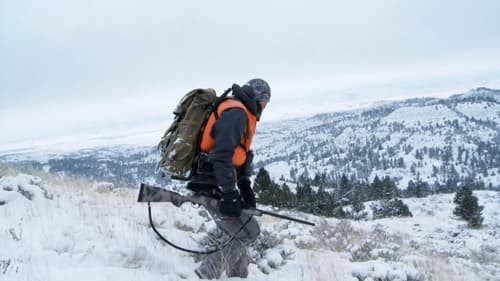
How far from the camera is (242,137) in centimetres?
425

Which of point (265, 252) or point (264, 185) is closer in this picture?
point (265, 252)

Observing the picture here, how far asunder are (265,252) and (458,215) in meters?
45.6

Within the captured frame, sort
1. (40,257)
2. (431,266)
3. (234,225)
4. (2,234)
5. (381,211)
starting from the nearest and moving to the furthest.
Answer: (40,257), (2,234), (234,225), (431,266), (381,211)

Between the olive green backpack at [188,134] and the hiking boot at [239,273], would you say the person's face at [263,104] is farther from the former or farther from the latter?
the hiking boot at [239,273]

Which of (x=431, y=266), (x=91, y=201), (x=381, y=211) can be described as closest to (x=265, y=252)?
(x=431, y=266)

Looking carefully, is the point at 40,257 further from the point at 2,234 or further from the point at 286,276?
the point at 286,276

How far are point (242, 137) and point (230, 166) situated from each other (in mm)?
457

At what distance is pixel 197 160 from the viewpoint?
4324 mm

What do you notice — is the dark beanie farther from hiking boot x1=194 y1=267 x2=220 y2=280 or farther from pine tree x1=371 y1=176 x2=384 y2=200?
pine tree x1=371 y1=176 x2=384 y2=200

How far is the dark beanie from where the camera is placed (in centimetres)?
448

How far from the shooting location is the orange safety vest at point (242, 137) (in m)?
4.13

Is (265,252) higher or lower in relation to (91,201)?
lower

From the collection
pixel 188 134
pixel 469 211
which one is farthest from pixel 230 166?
pixel 469 211

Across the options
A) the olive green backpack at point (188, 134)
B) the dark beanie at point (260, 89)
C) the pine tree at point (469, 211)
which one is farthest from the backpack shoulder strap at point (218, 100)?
the pine tree at point (469, 211)
